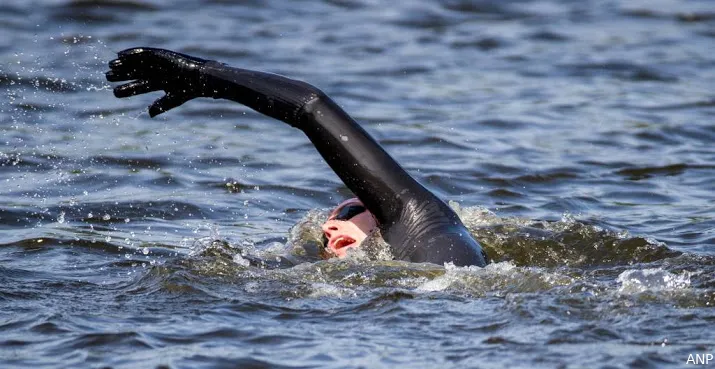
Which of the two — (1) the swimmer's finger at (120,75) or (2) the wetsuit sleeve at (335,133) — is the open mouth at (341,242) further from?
(1) the swimmer's finger at (120,75)

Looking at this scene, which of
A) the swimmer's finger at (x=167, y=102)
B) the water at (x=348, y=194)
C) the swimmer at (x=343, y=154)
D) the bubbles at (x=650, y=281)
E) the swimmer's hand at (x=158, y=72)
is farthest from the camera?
the swimmer's finger at (x=167, y=102)

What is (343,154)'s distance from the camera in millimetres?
5891

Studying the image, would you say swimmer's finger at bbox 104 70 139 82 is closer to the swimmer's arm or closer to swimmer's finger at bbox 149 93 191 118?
the swimmer's arm

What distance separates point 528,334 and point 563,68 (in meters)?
8.53

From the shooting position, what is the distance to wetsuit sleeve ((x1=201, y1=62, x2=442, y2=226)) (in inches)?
231

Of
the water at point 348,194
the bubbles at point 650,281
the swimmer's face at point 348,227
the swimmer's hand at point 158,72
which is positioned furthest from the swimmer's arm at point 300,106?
the bubbles at point 650,281

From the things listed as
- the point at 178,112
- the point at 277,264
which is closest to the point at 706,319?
the point at 277,264

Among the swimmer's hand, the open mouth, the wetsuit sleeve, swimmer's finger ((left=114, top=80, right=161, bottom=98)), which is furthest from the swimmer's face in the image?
swimmer's finger ((left=114, top=80, right=161, bottom=98))

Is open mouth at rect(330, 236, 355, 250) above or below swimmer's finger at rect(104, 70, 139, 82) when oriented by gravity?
below

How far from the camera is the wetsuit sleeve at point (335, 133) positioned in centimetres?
587

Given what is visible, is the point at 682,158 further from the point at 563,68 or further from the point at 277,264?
the point at 277,264

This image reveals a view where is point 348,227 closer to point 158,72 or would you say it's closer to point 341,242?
point 341,242

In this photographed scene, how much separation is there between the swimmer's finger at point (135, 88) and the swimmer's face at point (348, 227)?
112cm

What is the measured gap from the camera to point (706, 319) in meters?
5.14
